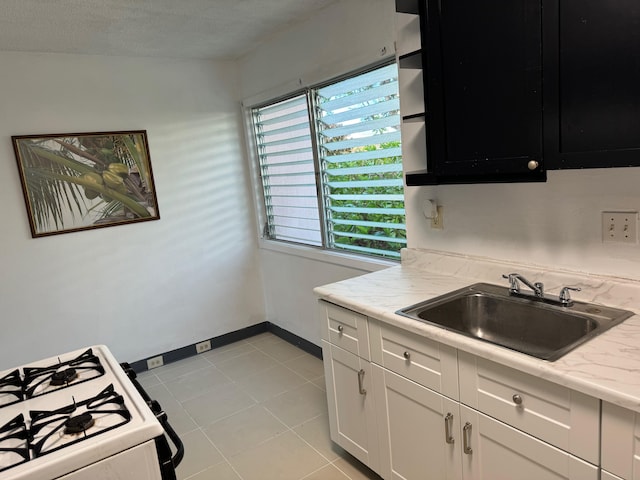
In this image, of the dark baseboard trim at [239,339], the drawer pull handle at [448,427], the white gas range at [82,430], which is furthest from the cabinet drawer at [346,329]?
the dark baseboard trim at [239,339]

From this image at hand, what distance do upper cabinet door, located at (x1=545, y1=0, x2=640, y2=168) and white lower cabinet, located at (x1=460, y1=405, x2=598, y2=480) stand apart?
2.79 ft

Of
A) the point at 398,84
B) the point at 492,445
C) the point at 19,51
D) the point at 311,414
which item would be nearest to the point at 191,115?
the point at 19,51

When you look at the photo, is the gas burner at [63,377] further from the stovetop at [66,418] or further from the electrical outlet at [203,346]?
the electrical outlet at [203,346]

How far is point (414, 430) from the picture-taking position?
174 centimetres

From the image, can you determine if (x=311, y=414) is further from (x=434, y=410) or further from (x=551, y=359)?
(x=551, y=359)

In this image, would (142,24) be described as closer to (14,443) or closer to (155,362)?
(14,443)

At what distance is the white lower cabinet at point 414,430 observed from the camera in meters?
1.58

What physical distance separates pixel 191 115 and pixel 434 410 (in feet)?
9.66

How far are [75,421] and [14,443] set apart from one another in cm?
15

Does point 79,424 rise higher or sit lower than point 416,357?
higher

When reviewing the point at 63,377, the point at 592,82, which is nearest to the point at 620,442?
the point at 592,82

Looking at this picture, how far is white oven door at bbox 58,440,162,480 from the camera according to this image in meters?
1.07

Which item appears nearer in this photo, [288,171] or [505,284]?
[505,284]

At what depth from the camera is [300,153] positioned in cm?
337
